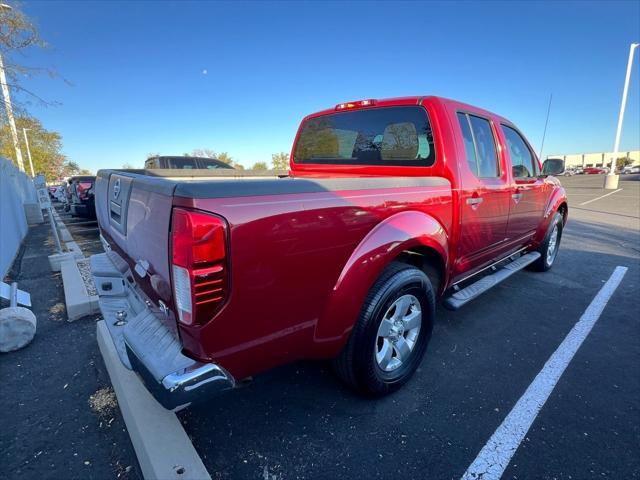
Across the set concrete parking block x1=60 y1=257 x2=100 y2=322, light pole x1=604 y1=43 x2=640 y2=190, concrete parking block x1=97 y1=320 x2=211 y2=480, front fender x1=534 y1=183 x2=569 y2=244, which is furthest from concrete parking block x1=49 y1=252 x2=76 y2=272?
light pole x1=604 y1=43 x2=640 y2=190

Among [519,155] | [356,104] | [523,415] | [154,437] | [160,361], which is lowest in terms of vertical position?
[523,415]

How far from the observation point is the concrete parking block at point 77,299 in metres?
3.66

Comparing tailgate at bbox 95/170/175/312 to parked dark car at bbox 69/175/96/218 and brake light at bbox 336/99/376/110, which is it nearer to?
brake light at bbox 336/99/376/110

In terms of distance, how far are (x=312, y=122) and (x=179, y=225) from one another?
114 inches

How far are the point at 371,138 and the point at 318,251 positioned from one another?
6.20 feet

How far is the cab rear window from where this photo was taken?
2891mm

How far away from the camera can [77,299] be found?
3.79 metres

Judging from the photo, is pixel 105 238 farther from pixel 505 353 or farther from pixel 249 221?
pixel 505 353

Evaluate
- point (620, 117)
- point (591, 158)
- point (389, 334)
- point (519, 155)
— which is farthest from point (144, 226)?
point (591, 158)

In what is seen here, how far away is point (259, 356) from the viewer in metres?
1.71

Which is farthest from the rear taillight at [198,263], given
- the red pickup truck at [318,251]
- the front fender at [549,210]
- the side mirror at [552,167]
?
the side mirror at [552,167]

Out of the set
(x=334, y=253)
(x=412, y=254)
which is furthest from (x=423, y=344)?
(x=334, y=253)

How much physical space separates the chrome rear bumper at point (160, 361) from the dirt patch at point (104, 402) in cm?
68

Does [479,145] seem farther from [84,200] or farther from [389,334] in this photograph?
[84,200]
